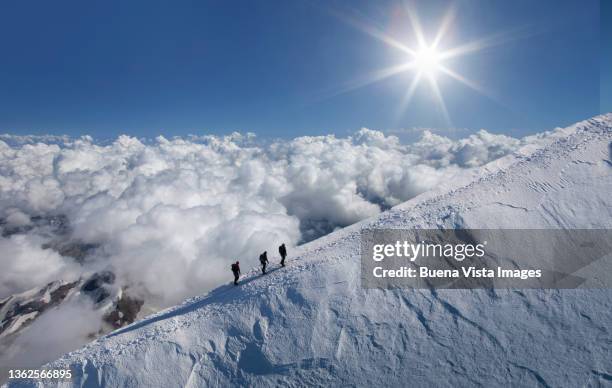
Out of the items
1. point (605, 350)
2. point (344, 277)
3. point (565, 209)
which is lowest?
point (605, 350)

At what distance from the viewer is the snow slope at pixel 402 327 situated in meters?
14.6

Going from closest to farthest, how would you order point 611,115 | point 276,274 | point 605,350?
point 605,350
point 276,274
point 611,115

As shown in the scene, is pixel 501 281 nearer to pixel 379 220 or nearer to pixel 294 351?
pixel 379 220

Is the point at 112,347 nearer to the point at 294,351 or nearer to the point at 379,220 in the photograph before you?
the point at 294,351

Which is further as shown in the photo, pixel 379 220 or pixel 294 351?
pixel 379 220

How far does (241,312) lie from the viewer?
19.3 metres

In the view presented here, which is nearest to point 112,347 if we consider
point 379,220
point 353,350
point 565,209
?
point 353,350

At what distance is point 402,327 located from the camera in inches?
655

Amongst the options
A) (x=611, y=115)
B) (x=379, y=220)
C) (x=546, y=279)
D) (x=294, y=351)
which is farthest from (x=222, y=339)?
(x=611, y=115)

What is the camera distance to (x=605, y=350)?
13914 mm

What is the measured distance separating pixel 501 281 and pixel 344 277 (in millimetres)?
9289

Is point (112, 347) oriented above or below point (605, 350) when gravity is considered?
below

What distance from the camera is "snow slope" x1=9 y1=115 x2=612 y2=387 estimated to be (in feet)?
48.1

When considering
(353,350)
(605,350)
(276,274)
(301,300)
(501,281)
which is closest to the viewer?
(605,350)
